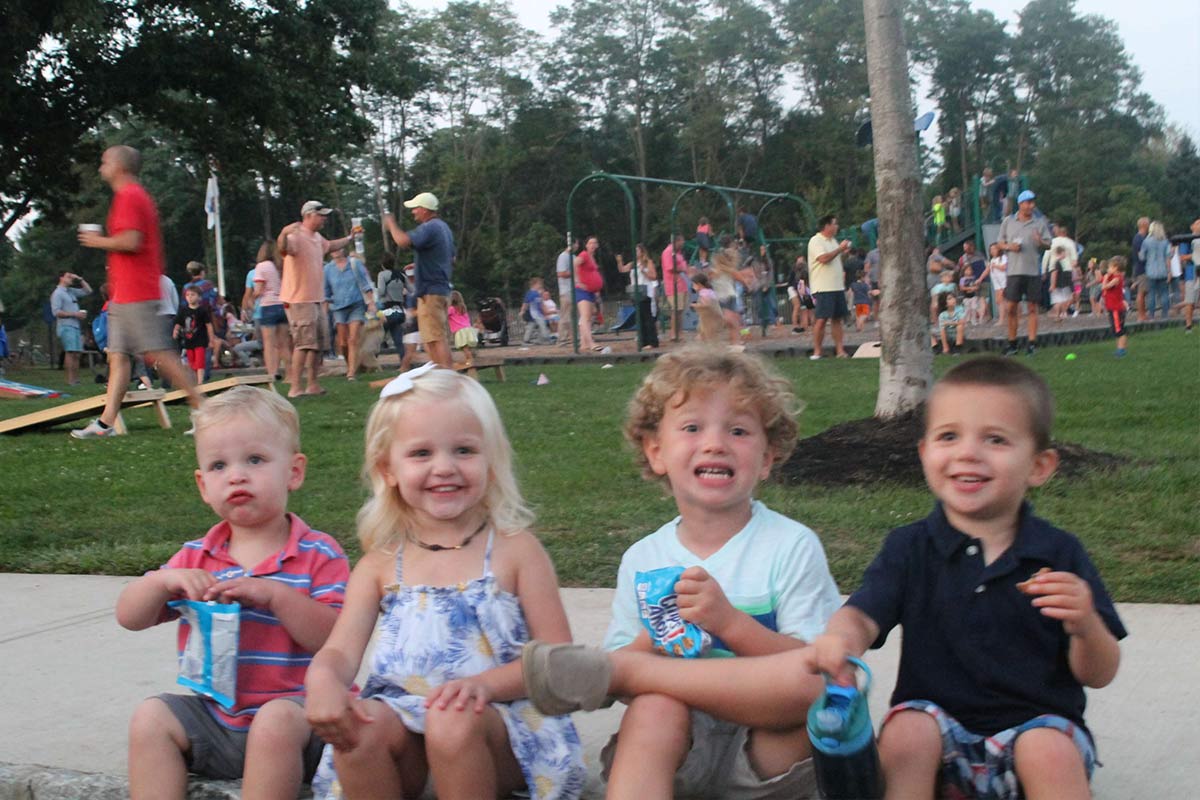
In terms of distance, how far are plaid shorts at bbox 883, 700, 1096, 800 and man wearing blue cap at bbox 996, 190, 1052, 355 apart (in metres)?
12.9

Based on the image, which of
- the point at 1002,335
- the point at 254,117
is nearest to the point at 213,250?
the point at 254,117

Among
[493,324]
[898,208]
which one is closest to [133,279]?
[898,208]

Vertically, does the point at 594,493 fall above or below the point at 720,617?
below

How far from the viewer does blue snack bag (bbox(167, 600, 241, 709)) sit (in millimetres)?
2963

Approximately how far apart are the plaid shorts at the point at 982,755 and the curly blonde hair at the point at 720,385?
68cm

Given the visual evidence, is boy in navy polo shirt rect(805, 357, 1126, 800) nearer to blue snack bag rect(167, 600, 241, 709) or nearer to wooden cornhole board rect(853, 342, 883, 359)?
blue snack bag rect(167, 600, 241, 709)

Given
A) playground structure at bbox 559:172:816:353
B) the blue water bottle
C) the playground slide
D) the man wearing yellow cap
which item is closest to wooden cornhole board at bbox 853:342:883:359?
playground structure at bbox 559:172:816:353

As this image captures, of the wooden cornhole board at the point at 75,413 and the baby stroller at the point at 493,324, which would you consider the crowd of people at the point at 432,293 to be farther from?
the baby stroller at the point at 493,324

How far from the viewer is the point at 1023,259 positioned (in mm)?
14742

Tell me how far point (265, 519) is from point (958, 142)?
79.4 m

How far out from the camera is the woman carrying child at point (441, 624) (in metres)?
2.66

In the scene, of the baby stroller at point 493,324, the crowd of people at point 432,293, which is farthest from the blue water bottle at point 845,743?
the baby stroller at point 493,324

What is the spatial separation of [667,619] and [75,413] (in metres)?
8.27

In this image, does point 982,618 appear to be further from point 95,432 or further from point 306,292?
point 306,292
